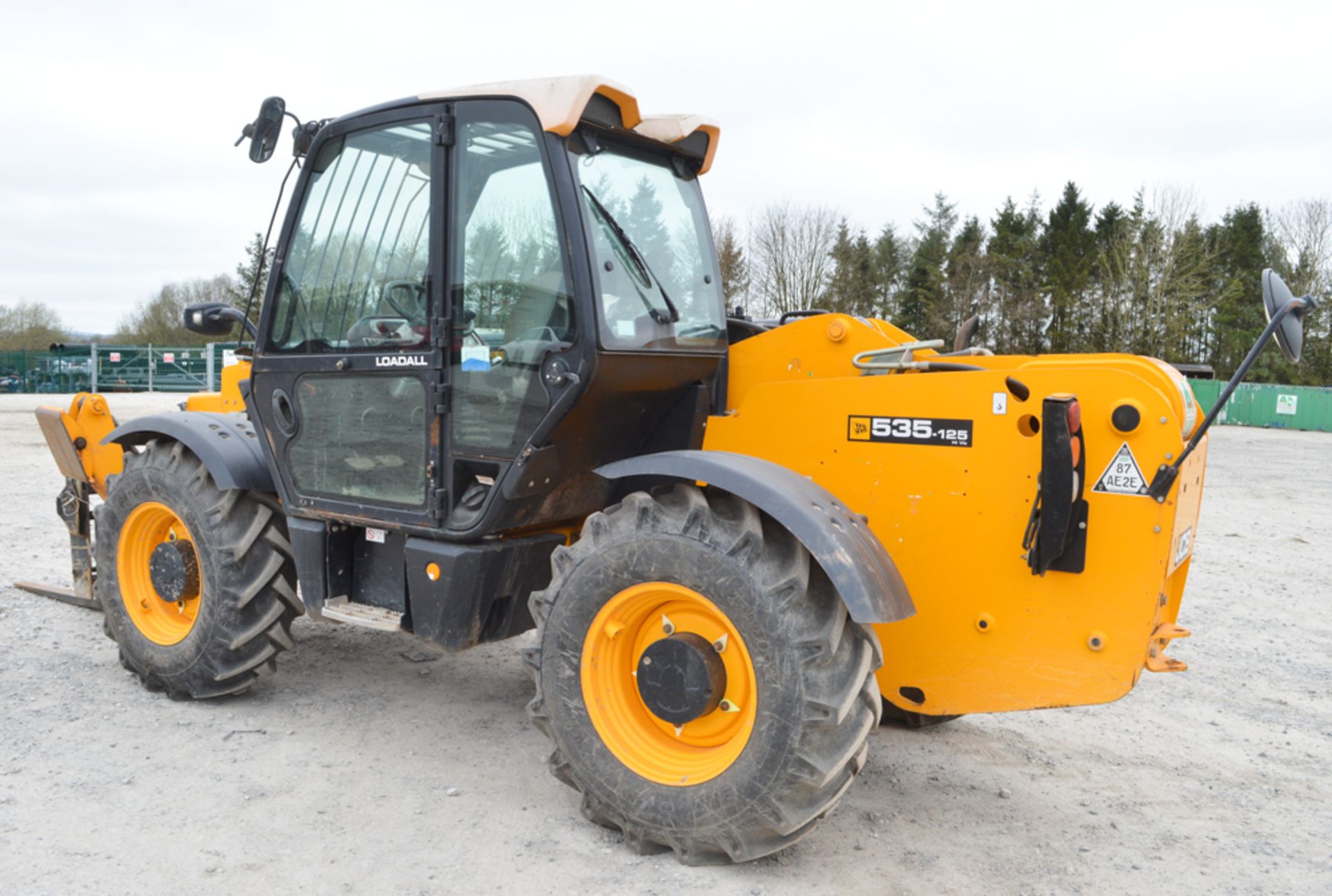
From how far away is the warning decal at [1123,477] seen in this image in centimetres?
311

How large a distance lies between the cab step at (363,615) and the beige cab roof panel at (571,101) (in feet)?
6.48

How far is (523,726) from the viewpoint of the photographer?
14.7 feet

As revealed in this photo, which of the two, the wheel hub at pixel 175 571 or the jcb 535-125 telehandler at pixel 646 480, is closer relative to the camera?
the jcb 535-125 telehandler at pixel 646 480

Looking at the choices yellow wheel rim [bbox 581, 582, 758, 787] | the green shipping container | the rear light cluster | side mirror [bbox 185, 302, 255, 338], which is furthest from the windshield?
the green shipping container

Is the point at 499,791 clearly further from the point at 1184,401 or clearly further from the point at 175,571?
the point at 1184,401

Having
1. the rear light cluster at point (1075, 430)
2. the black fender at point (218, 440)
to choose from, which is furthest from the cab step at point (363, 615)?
the rear light cluster at point (1075, 430)

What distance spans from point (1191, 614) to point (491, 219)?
18.7ft

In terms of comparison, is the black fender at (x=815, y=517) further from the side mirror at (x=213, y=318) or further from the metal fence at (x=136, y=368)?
the metal fence at (x=136, y=368)

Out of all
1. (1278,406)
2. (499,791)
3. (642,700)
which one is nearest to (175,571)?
(499,791)

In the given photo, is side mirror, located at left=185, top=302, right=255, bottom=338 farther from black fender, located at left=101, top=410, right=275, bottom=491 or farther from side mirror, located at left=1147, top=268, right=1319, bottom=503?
side mirror, located at left=1147, top=268, right=1319, bottom=503

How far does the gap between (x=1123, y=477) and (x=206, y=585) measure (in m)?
3.75

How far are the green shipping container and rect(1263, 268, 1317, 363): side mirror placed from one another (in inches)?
1192

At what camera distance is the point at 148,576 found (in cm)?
493

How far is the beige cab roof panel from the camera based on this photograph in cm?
342
